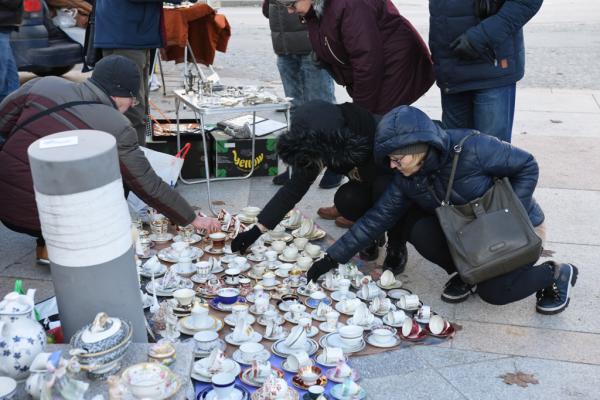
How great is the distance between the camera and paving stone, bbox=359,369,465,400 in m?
2.75

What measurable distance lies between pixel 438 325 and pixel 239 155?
2.40 metres

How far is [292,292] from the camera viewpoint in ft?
11.5

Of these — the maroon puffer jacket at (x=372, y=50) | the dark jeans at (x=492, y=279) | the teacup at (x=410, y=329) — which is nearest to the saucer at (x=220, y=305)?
the teacup at (x=410, y=329)

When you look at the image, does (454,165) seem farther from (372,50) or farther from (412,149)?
(372,50)

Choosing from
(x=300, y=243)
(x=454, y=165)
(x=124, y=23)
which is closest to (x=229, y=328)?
(x=300, y=243)

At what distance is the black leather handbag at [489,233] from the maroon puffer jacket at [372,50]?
39.3 inches

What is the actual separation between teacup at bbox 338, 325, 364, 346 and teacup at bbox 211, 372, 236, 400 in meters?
0.60

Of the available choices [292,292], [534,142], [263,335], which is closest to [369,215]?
[292,292]

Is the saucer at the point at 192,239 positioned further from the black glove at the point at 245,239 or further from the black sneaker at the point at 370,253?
the black sneaker at the point at 370,253

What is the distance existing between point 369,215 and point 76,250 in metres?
1.56

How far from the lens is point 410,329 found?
3.13 metres

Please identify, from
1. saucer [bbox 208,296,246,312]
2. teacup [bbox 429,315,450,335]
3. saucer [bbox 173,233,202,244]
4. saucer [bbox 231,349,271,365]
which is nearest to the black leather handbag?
teacup [bbox 429,315,450,335]

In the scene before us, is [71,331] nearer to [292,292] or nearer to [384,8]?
[292,292]

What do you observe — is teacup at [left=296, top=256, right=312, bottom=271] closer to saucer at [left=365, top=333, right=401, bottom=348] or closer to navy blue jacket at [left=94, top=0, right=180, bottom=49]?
saucer at [left=365, top=333, right=401, bottom=348]
